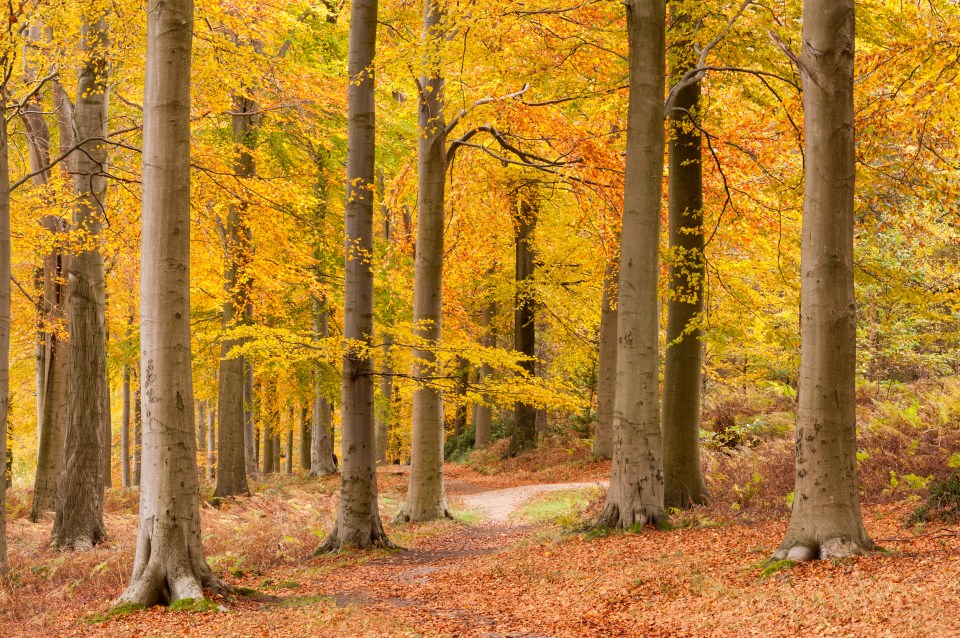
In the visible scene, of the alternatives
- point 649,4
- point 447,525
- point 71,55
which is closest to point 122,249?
point 71,55

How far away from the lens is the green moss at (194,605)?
615 centimetres

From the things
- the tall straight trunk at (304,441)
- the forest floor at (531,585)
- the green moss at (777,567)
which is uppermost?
the green moss at (777,567)

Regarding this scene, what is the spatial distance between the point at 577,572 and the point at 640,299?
10.7ft

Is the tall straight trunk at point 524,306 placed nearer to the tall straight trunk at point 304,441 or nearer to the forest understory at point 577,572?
the forest understory at point 577,572

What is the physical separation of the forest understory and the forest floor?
2 cm

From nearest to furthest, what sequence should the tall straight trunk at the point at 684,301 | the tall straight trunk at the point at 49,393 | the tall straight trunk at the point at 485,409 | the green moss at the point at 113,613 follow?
the green moss at the point at 113,613, the tall straight trunk at the point at 684,301, the tall straight trunk at the point at 49,393, the tall straight trunk at the point at 485,409

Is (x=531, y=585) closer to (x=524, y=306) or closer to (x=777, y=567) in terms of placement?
(x=777, y=567)

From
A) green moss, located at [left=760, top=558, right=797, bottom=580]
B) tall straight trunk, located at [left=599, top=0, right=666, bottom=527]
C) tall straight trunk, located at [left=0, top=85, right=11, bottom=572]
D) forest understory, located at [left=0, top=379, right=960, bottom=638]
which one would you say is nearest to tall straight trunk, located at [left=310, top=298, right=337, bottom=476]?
forest understory, located at [left=0, top=379, right=960, bottom=638]

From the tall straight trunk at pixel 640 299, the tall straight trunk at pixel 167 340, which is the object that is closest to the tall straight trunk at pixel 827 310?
the tall straight trunk at pixel 640 299

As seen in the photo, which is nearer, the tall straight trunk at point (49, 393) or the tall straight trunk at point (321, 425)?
the tall straight trunk at point (49, 393)

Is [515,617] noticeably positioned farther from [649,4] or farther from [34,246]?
[34,246]

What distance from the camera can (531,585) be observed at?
7477 mm

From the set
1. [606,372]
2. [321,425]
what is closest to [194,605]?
[606,372]

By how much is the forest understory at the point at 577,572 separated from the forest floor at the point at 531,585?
2 centimetres
